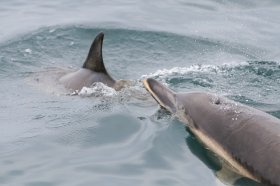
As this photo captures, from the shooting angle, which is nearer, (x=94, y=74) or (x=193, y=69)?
(x=94, y=74)

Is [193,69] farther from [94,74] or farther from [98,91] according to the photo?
[98,91]

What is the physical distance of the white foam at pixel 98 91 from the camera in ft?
29.8

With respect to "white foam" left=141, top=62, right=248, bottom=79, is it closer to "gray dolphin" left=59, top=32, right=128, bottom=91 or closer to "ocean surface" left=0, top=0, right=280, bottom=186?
"ocean surface" left=0, top=0, right=280, bottom=186

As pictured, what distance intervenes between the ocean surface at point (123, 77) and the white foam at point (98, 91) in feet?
0.06

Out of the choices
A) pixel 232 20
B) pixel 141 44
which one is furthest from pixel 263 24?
pixel 141 44

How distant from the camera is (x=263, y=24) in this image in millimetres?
14898

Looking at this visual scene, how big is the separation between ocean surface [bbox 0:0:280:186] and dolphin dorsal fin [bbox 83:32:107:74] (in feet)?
1.29

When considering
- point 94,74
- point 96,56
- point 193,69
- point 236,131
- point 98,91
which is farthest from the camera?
point 193,69

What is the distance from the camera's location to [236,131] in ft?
21.3

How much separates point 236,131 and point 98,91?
10.4 ft

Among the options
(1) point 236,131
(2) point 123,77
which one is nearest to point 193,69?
(2) point 123,77

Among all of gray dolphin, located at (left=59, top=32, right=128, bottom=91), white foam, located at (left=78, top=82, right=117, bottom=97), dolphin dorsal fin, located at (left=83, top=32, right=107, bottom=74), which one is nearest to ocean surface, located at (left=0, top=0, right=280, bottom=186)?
white foam, located at (left=78, top=82, right=117, bottom=97)

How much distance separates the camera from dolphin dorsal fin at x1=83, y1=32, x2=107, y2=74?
9.38m

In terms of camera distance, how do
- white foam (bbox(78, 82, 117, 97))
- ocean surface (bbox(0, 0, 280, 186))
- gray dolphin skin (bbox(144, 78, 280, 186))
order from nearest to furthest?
gray dolphin skin (bbox(144, 78, 280, 186)) → ocean surface (bbox(0, 0, 280, 186)) → white foam (bbox(78, 82, 117, 97))
